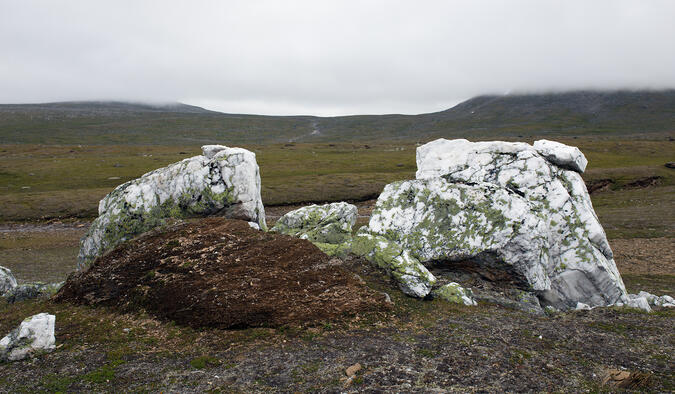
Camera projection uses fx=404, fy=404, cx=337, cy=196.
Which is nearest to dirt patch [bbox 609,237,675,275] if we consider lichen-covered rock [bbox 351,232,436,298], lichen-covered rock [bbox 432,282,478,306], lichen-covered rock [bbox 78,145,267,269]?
lichen-covered rock [bbox 432,282,478,306]

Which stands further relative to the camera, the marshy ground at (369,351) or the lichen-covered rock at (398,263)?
the lichen-covered rock at (398,263)

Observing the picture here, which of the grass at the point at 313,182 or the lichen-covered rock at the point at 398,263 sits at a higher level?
the lichen-covered rock at the point at 398,263

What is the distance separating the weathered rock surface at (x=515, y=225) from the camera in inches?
813

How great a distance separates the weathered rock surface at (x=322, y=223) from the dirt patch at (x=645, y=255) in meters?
21.7

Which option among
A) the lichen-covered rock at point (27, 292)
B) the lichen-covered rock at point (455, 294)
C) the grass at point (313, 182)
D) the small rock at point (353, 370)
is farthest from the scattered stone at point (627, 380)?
the grass at point (313, 182)

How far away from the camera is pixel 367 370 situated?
1176 cm

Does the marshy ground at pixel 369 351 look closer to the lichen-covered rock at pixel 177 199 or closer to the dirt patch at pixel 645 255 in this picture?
the lichen-covered rock at pixel 177 199

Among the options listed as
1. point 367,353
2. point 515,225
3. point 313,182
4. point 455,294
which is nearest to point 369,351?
point 367,353

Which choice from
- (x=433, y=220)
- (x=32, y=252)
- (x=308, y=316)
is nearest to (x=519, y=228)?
(x=433, y=220)

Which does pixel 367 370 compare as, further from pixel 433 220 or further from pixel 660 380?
pixel 433 220

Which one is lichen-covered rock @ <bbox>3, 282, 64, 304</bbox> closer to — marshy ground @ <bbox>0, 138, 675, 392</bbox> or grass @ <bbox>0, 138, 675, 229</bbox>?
marshy ground @ <bbox>0, 138, 675, 392</bbox>

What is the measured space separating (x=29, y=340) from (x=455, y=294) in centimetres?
1654

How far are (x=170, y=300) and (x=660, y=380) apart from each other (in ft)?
53.1

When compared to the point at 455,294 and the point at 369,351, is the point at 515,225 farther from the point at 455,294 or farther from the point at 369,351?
the point at 369,351
